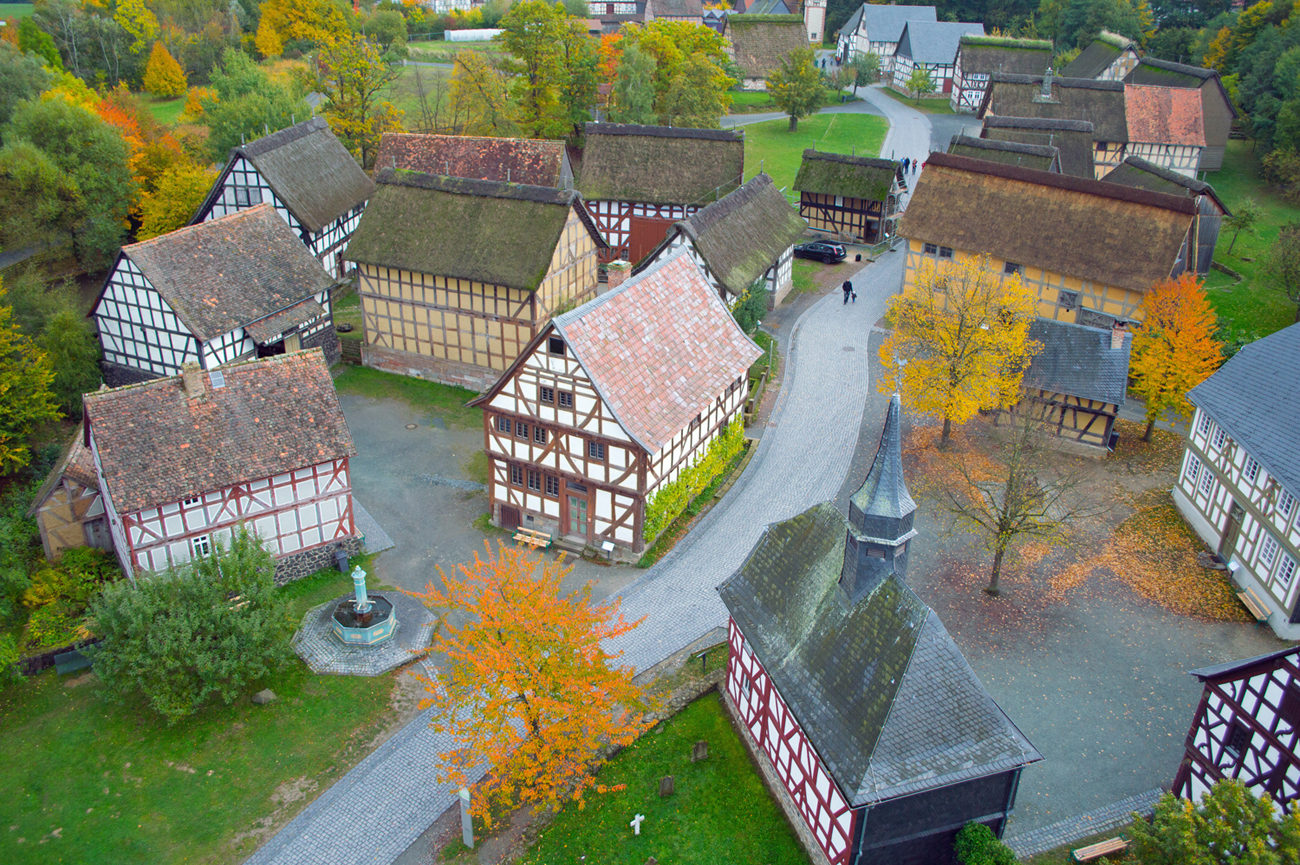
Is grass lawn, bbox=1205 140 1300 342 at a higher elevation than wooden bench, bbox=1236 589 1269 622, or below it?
higher

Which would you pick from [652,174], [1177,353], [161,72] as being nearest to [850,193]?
[652,174]

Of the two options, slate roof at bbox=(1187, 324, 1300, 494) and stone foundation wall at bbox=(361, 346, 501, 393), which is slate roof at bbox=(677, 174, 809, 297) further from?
slate roof at bbox=(1187, 324, 1300, 494)

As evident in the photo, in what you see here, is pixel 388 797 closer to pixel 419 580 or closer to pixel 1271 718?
pixel 419 580

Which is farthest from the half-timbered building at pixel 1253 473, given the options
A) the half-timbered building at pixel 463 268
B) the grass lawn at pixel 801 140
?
the grass lawn at pixel 801 140

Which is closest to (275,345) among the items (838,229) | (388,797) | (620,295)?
(620,295)

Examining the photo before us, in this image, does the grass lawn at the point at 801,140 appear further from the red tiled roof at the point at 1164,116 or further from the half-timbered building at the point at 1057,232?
the half-timbered building at the point at 1057,232

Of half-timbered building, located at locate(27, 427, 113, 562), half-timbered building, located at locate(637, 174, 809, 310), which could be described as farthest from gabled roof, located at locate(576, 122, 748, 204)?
half-timbered building, located at locate(27, 427, 113, 562)
